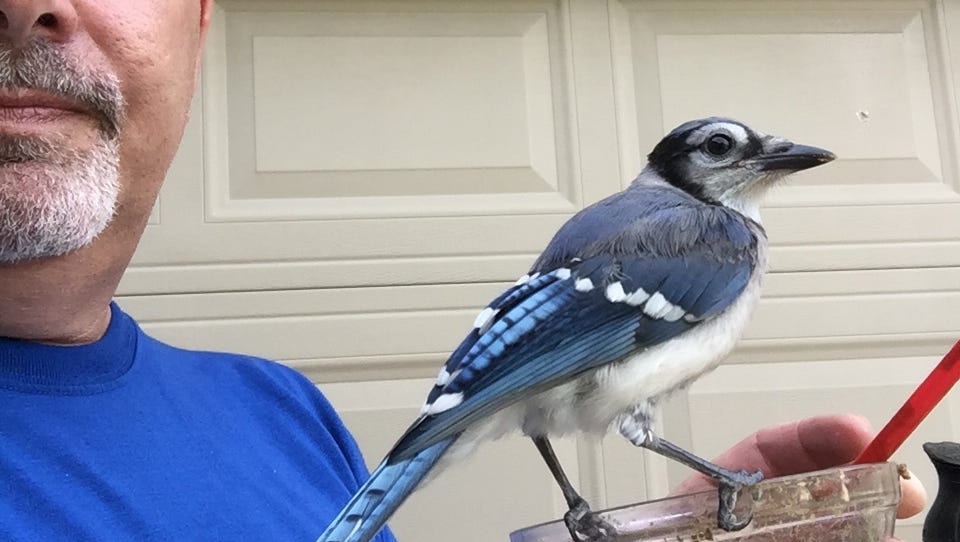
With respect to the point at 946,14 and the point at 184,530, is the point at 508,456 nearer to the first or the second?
the point at 184,530

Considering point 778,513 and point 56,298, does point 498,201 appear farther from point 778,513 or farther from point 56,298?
point 778,513

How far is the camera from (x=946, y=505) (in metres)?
0.49

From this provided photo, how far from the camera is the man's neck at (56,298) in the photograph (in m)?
0.69

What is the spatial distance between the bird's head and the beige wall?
540 millimetres

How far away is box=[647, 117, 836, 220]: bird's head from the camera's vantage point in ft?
1.93

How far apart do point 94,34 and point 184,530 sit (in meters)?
0.39

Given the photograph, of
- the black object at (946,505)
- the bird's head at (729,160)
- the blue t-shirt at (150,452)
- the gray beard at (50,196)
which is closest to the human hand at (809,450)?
the black object at (946,505)

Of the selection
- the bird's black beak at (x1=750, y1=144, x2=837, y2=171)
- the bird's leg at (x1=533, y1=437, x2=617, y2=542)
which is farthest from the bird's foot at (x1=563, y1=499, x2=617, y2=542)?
the bird's black beak at (x1=750, y1=144, x2=837, y2=171)

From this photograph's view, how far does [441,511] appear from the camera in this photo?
1.12m

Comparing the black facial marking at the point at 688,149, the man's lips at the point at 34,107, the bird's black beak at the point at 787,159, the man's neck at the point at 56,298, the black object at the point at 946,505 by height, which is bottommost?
the black object at the point at 946,505

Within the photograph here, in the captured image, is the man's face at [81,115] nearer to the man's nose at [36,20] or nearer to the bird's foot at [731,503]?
the man's nose at [36,20]

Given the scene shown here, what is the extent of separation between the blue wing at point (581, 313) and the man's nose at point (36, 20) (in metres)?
0.40

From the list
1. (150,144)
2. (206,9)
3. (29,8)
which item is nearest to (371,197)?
(206,9)

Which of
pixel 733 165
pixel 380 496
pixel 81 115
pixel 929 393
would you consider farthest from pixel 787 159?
pixel 81 115
